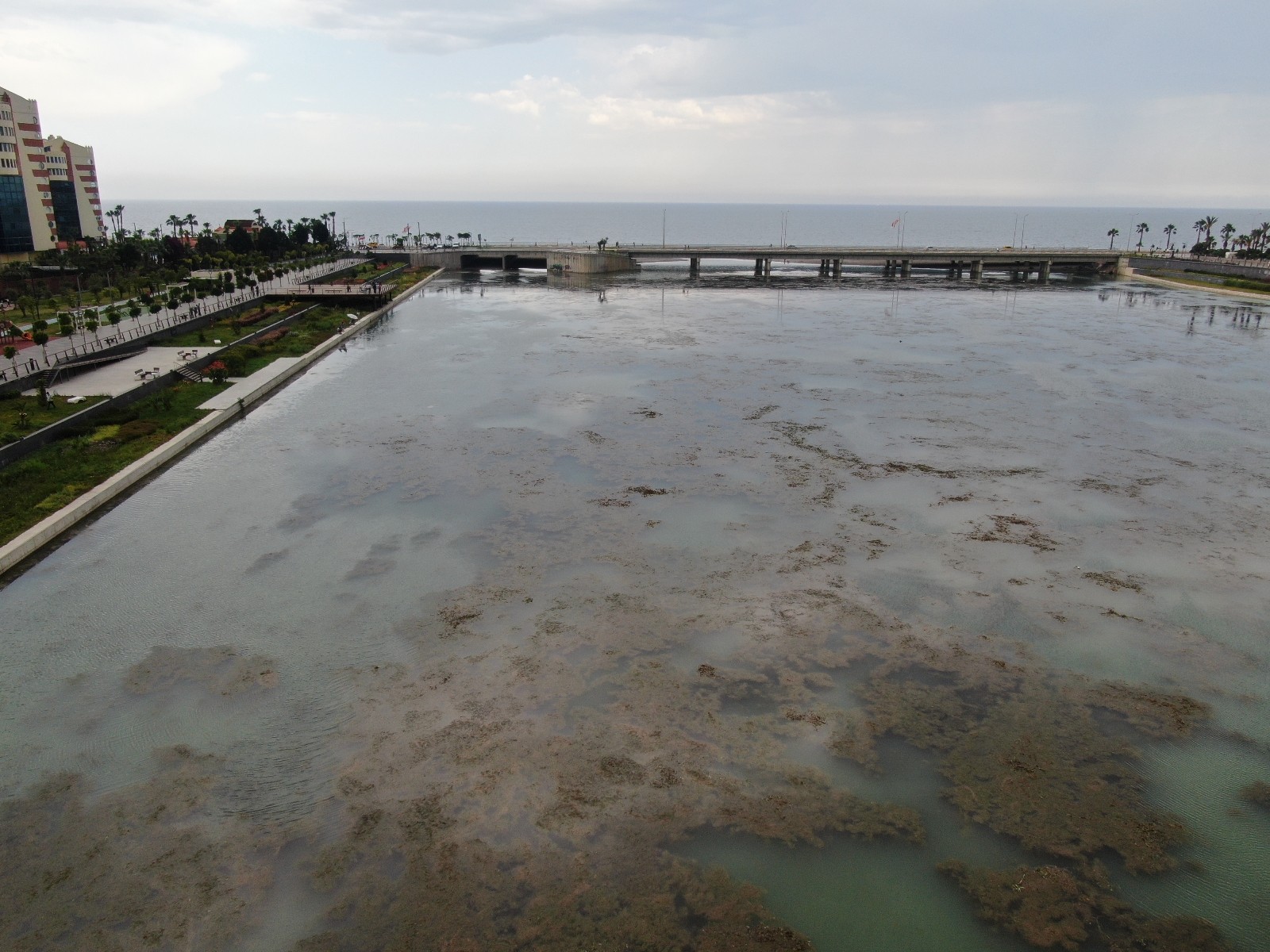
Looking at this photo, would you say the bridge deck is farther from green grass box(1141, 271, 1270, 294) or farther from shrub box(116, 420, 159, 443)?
shrub box(116, 420, 159, 443)

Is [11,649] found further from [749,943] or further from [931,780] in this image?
[931,780]

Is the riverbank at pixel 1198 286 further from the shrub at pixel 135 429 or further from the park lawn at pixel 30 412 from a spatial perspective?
the park lawn at pixel 30 412

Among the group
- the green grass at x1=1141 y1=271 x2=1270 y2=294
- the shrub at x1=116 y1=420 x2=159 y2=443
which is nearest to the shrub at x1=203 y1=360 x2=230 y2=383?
the shrub at x1=116 y1=420 x2=159 y2=443

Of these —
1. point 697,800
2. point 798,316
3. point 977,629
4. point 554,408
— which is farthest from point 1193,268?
point 697,800

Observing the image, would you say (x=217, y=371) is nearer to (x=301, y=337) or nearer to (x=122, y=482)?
(x=301, y=337)

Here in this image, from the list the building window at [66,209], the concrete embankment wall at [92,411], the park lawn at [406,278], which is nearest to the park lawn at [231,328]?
the concrete embankment wall at [92,411]
